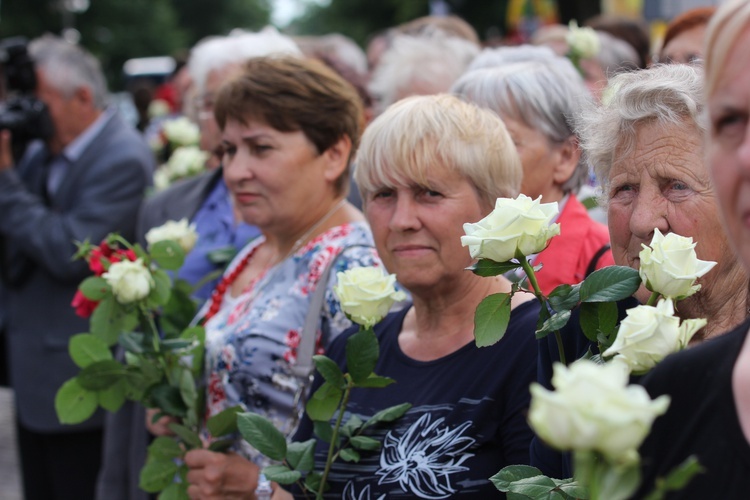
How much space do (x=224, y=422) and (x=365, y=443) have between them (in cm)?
74

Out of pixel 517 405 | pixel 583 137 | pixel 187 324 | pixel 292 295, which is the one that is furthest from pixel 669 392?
pixel 187 324

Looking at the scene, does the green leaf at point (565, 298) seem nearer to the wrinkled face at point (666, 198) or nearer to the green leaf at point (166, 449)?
the wrinkled face at point (666, 198)

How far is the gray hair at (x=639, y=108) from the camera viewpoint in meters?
2.03

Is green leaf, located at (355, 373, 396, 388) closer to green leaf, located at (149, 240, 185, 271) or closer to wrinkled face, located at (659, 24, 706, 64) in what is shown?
green leaf, located at (149, 240, 185, 271)

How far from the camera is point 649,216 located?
2.02 metres

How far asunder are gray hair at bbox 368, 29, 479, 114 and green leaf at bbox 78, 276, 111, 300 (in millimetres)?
1805

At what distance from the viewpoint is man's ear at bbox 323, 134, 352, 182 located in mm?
3434

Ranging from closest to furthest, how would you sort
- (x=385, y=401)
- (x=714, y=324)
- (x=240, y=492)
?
(x=714, y=324), (x=385, y=401), (x=240, y=492)

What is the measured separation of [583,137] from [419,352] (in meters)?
0.66

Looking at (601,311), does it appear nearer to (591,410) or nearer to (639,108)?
(639,108)

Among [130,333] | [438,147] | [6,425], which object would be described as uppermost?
[438,147]

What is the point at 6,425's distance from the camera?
8.80 m

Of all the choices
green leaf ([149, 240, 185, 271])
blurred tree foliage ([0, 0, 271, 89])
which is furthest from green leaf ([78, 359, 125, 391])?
blurred tree foliage ([0, 0, 271, 89])

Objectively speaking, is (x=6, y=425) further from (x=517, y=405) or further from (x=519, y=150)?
(x=517, y=405)
